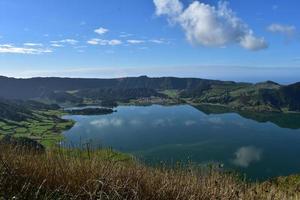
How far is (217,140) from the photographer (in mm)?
99625

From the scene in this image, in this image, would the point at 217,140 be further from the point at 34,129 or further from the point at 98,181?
the point at 98,181

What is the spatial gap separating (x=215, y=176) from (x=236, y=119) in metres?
149

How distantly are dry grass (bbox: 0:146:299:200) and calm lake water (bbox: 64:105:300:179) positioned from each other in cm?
4784

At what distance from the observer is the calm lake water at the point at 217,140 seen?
73.2 meters

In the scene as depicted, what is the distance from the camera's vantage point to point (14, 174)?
14.2ft

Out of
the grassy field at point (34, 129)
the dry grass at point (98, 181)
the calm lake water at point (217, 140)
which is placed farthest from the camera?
the grassy field at point (34, 129)

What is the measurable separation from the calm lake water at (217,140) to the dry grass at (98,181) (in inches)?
1884

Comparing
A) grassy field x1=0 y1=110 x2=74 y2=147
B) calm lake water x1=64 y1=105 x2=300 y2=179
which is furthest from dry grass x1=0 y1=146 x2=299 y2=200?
grassy field x1=0 y1=110 x2=74 y2=147

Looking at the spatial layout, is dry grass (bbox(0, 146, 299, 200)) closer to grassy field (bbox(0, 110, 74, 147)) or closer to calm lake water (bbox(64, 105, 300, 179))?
calm lake water (bbox(64, 105, 300, 179))

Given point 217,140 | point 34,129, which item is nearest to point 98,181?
point 217,140

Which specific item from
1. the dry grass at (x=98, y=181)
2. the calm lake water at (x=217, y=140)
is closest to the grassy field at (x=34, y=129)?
the calm lake water at (x=217, y=140)

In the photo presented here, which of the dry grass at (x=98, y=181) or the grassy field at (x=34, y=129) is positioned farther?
the grassy field at (x=34, y=129)

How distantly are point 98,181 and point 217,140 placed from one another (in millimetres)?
97731

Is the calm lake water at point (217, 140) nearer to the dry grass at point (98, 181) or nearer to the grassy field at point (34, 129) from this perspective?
the grassy field at point (34, 129)
